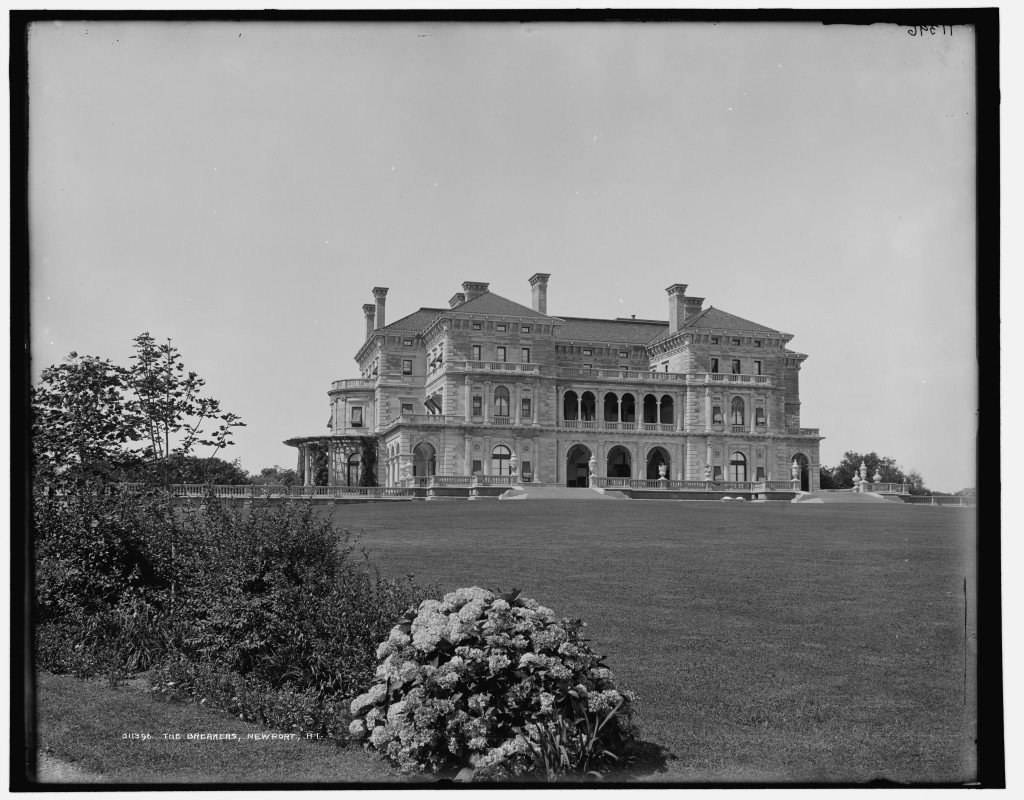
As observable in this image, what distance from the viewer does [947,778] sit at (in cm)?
688

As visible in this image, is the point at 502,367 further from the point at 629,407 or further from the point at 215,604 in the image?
the point at 215,604

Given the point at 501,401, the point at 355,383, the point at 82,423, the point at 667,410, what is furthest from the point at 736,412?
the point at 82,423

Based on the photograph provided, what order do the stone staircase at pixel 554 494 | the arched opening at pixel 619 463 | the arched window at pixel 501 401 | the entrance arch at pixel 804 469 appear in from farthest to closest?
the entrance arch at pixel 804 469 < the arched opening at pixel 619 463 < the arched window at pixel 501 401 < the stone staircase at pixel 554 494

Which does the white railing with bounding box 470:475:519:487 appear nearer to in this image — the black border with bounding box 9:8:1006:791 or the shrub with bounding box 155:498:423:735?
the shrub with bounding box 155:498:423:735

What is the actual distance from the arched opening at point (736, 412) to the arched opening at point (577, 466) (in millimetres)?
10541

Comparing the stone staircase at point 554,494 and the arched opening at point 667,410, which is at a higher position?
the arched opening at point 667,410

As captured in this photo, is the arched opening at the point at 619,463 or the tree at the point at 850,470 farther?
the arched opening at the point at 619,463

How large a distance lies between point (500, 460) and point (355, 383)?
12193 millimetres

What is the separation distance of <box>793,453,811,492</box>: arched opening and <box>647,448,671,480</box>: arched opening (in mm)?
8999

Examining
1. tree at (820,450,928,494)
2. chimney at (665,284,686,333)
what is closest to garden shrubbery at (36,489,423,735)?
tree at (820,450,928,494)

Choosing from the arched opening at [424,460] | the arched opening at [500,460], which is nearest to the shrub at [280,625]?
the arched opening at [424,460]

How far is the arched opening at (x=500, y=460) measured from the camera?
6191cm

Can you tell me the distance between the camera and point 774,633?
10.5 metres

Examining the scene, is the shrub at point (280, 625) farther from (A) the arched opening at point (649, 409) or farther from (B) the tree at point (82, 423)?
(A) the arched opening at point (649, 409)
